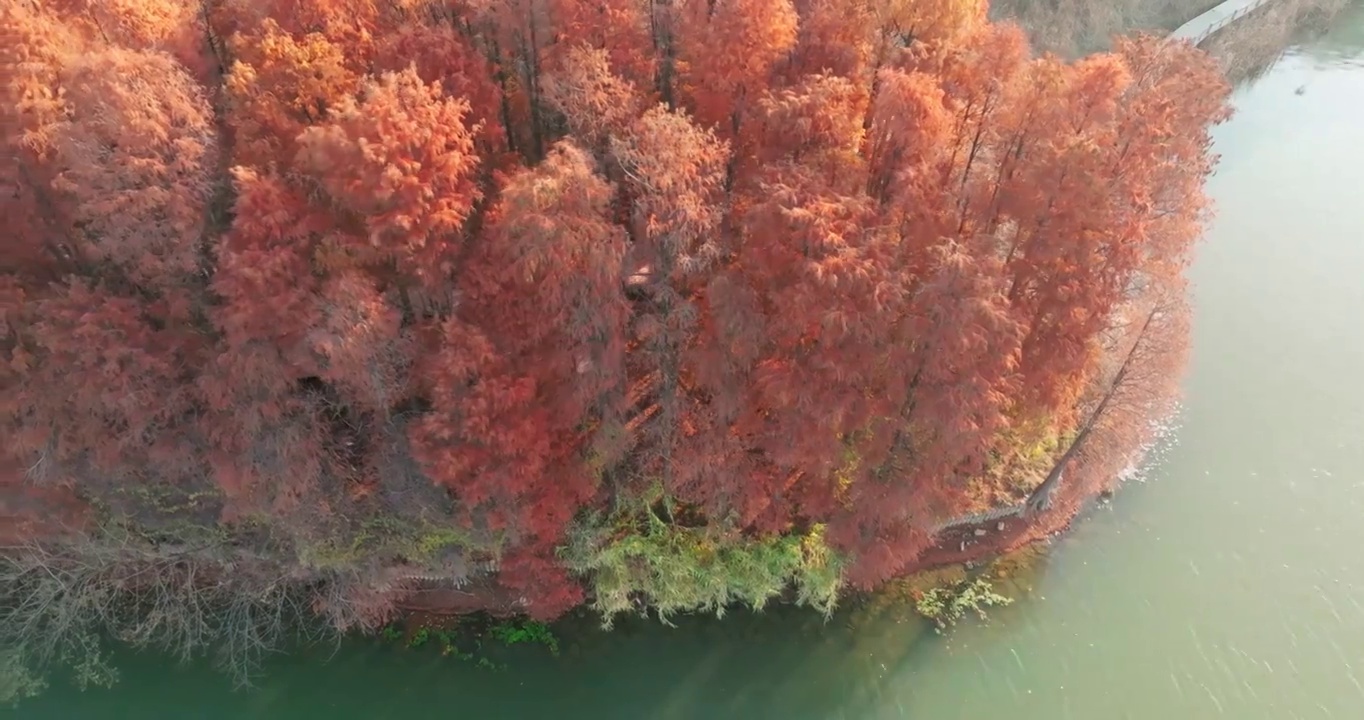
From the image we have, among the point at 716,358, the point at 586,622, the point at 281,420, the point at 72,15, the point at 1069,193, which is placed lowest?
the point at 586,622

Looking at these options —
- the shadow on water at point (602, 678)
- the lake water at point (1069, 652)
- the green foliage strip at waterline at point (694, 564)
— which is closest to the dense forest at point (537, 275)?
the green foliage strip at waterline at point (694, 564)

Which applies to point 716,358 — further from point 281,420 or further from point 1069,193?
point 281,420

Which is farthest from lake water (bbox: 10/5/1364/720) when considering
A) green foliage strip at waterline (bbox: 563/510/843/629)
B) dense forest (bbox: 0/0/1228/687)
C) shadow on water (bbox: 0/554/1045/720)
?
dense forest (bbox: 0/0/1228/687)

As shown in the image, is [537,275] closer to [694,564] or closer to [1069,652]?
[694,564]

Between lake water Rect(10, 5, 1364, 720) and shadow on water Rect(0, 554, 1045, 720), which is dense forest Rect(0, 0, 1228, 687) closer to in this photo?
shadow on water Rect(0, 554, 1045, 720)

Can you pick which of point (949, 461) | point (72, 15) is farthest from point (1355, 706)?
point (72, 15)
